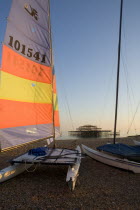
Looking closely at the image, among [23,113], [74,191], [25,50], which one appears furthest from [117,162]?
[25,50]

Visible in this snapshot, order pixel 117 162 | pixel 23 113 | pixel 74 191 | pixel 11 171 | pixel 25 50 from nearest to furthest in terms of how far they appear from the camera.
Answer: pixel 74 191, pixel 11 171, pixel 23 113, pixel 25 50, pixel 117 162

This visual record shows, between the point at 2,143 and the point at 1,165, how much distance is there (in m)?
3.74

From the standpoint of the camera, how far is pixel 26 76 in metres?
8.47

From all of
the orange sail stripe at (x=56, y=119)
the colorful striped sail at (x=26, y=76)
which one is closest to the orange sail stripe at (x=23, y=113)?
the colorful striped sail at (x=26, y=76)

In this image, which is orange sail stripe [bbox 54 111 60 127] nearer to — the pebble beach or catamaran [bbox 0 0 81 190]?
catamaran [bbox 0 0 81 190]

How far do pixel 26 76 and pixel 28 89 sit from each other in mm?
671

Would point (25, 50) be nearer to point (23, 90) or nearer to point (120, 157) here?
point (23, 90)

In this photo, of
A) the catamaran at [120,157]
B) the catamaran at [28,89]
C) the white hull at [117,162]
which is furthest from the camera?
the catamaran at [120,157]

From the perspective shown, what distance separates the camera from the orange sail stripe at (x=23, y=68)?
7.41 m

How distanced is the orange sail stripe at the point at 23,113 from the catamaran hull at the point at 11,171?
1836mm

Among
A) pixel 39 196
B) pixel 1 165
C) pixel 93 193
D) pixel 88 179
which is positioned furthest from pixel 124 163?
pixel 1 165

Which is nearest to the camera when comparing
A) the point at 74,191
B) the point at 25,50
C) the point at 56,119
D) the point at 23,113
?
the point at 74,191

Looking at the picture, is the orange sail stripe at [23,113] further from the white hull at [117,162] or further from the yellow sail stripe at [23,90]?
the white hull at [117,162]

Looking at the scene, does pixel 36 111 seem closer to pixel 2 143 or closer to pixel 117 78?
pixel 2 143
